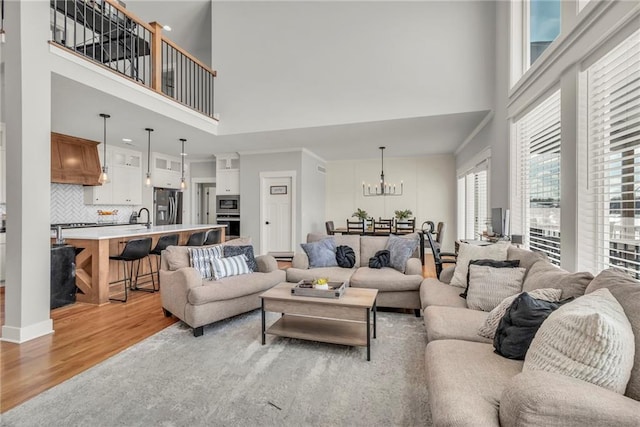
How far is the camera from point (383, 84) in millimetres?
5051

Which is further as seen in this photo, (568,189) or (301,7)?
(301,7)

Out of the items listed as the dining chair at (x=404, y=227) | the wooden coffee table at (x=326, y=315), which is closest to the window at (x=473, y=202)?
the dining chair at (x=404, y=227)

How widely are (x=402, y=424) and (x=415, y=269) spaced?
2.12 meters

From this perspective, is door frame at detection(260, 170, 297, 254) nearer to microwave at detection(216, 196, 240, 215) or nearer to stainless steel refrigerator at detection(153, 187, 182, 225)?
microwave at detection(216, 196, 240, 215)

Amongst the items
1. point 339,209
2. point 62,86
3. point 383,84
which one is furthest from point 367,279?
point 339,209

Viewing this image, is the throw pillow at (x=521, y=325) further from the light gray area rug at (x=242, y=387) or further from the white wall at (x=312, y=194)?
the white wall at (x=312, y=194)

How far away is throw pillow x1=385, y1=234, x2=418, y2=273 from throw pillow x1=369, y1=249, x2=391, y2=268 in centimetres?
4

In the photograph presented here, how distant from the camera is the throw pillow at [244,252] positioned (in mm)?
3867

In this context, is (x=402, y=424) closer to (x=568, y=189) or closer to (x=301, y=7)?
(x=568, y=189)

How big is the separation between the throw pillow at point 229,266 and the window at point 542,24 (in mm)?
3933

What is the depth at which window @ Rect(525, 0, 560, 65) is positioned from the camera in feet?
10.00

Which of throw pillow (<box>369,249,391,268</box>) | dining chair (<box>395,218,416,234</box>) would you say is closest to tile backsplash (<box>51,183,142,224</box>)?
throw pillow (<box>369,249,391,268</box>)

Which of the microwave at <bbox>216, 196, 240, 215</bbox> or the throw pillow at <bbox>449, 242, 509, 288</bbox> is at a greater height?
the microwave at <bbox>216, 196, 240, 215</bbox>

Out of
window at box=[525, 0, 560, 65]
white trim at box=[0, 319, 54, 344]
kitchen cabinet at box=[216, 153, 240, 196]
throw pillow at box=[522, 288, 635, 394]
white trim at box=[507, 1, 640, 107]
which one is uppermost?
window at box=[525, 0, 560, 65]
